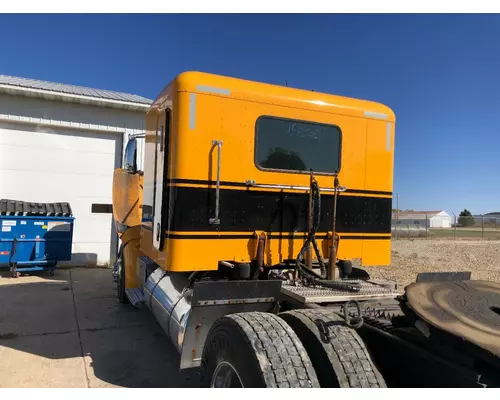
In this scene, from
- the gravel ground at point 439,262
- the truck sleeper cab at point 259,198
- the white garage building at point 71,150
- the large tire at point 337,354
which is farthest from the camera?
the gravel ground at point 439,262

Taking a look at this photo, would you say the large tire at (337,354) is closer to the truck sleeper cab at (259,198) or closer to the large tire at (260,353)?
the large tire at (260,353)

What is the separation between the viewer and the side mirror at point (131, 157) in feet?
20.1

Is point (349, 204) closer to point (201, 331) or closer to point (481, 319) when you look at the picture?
point (201, 331)

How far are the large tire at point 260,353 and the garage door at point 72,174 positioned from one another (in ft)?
29.0

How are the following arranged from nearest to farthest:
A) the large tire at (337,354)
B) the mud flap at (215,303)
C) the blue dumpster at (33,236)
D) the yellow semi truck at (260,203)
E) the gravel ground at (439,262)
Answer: the large tire at (337,354), the mud flap at (215,303), the yellow semi truck at (260,203), the blue dumpster at (33,236), the gravel ground at (439,262)

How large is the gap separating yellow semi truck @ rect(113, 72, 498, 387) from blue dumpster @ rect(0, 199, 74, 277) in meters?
5.63

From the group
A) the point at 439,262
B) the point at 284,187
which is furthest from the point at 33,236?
the point at 439,262

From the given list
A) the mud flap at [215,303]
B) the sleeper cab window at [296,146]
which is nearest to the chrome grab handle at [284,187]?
the sleeper cab window at [296,146]

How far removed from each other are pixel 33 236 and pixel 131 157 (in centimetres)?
448

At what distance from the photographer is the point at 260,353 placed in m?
2.24

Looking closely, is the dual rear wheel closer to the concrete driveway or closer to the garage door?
the concrete driveway

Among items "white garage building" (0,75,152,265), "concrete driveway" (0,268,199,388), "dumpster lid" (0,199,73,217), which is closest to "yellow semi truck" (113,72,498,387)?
"concrete driveway" (0,268,199,388)

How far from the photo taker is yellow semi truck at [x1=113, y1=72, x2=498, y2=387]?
11.0ft

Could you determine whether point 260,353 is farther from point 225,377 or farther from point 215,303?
point 215,303
